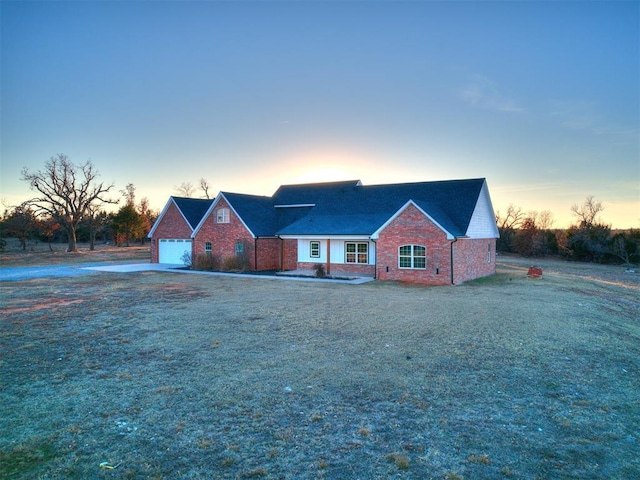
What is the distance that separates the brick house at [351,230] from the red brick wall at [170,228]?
0.09m

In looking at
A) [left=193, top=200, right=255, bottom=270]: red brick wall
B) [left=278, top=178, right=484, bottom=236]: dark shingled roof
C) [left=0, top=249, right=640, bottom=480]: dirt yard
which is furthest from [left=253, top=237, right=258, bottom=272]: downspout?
[left=0, top=249, right=640, bottom=480]: dirt yard

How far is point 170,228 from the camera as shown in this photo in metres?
33.7

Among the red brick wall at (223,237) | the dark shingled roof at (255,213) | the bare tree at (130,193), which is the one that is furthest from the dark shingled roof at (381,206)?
the bare tree at (130,193)

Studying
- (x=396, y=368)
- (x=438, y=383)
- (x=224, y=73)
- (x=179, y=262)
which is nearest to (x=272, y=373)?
(x=396, y=368)

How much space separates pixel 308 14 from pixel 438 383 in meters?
18.4

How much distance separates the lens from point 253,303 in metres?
14.9

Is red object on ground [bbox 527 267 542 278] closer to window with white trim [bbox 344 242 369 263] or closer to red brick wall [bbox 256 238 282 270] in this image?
window with white trim [bbox 344 242 369 263]

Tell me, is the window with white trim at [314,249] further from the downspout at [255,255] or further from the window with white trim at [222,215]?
the window with white trim at [222,215]

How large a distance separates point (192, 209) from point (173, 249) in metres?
3.96

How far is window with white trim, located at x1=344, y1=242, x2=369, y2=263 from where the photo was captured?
24469 millimetres

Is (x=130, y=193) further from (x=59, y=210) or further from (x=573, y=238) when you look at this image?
(x=573, y=238)

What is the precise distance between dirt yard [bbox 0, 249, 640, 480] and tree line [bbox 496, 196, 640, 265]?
3345 centimetres

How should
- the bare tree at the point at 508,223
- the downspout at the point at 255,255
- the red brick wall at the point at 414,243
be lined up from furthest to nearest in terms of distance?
1. the bare tree at the point at 508,223
2. the downspout at the point at 255,255
3. the red brick wall at the point at 414,243

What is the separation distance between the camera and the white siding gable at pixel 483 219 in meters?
23.5
